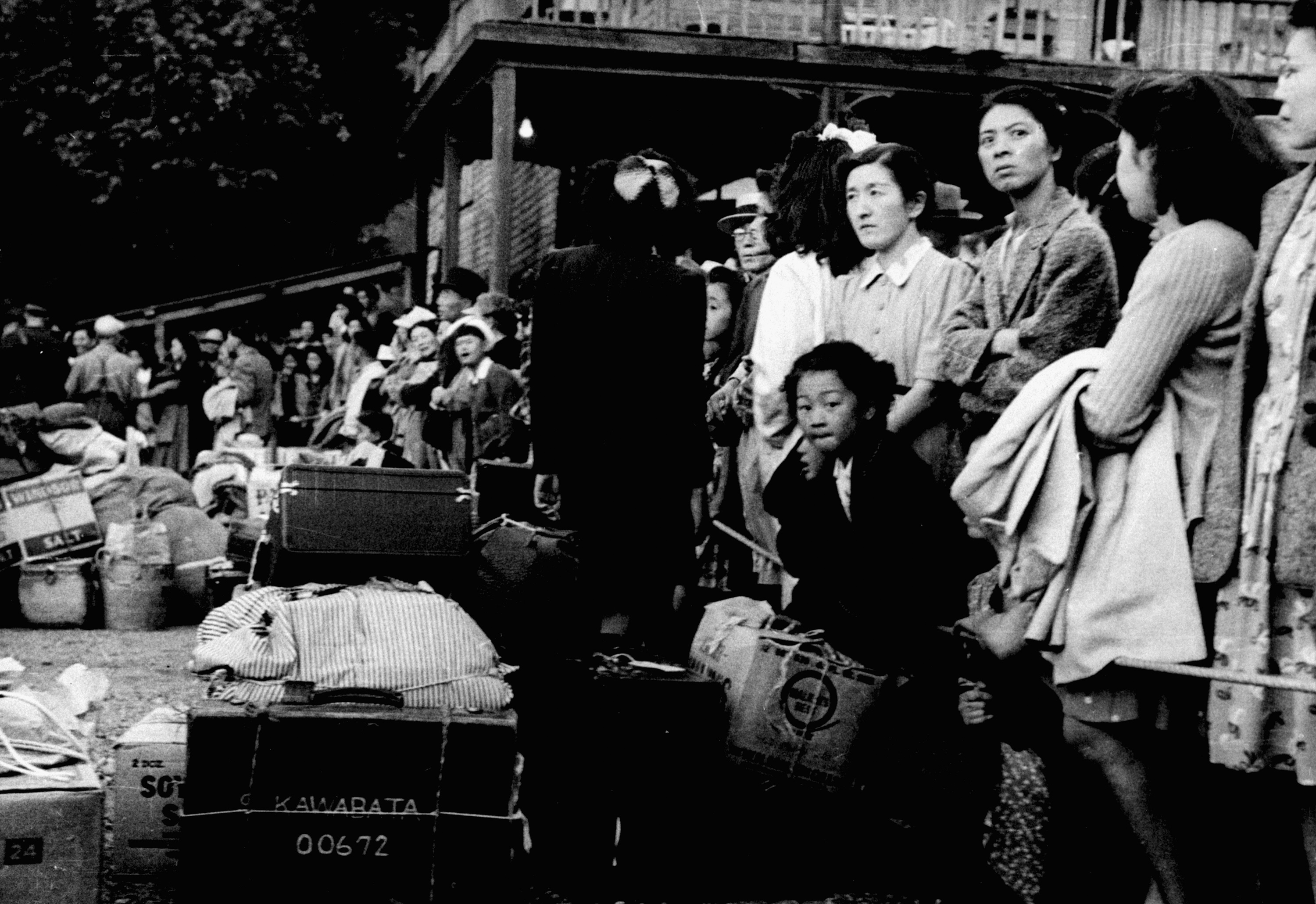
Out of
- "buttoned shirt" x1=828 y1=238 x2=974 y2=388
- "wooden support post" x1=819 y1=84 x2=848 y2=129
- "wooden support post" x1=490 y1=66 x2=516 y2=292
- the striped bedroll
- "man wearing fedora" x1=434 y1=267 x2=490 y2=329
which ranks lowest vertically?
the striped bedroll

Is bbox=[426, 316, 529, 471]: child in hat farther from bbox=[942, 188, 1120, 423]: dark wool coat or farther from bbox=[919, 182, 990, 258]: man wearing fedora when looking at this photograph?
bbox=[942, 188, 1120, 423]: dark wool coat

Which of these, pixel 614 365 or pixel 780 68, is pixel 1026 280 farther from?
pixel 780 68

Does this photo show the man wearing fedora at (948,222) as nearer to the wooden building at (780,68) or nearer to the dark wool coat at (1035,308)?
the dark wool coat at (1035,308)

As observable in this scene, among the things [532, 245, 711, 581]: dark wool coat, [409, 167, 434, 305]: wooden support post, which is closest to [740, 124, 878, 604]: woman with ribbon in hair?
[532, 245, 711, 581]: dark wool coat

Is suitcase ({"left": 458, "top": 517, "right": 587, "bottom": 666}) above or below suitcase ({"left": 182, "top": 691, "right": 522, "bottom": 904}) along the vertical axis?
above

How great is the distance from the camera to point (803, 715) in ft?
13.6

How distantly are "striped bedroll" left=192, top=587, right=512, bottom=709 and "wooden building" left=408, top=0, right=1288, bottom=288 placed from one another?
33.7 feet

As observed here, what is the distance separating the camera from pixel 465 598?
191 inches

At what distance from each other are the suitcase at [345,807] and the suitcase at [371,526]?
1158 mm

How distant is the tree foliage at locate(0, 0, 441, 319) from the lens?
2236cm

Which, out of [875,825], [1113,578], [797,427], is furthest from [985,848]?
[797,427]

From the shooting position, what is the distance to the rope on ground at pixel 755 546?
5.38 m

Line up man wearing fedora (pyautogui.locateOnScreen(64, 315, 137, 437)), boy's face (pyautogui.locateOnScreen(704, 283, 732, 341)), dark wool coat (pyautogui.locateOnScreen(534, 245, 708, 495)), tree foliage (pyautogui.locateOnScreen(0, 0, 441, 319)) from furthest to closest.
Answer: tree foliage (pyautogui.locateOnScreen(0, 0, 441, 319))
man wearing fedora (pyautogui.locateOnScreen(64, 315, 137, 437))
boy's face (pyautogui.locateOnScreen(704, 283, 732, 341))
dark wool coat (pyautogui.locateOnScreen(534, 245, 708, 495))

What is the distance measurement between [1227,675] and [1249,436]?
21.4 inches
